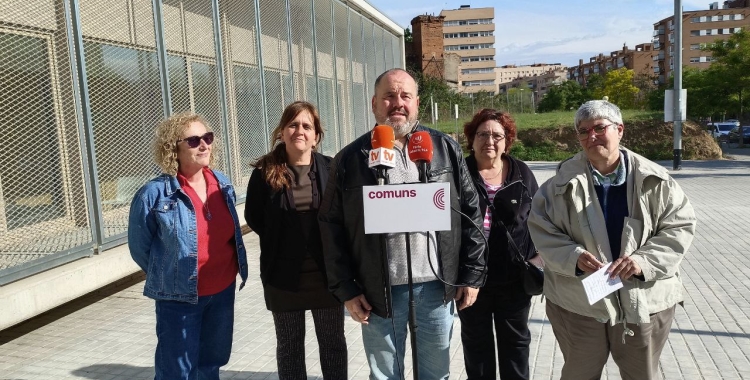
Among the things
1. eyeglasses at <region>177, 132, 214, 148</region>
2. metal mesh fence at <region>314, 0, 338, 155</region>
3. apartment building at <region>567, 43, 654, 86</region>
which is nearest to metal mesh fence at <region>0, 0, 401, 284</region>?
eyeglasses at <region>177, 132, 214, 148</region>

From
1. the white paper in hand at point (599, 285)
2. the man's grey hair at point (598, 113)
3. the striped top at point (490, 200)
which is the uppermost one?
the man's grey hair at point (598, 113)

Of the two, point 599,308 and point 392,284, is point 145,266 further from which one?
point 599,308

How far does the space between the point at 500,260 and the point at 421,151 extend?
133cm

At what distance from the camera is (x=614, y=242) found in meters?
3.04

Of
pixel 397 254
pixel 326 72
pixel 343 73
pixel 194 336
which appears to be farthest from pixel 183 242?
pixel 343 73

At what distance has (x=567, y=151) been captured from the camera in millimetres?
30859

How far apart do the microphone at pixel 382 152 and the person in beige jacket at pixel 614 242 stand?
998mm

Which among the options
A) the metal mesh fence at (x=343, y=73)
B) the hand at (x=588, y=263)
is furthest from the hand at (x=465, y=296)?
the metal mesh fence at (x=343, y=73)

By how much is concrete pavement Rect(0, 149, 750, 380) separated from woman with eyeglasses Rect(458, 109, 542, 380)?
69 centimetres

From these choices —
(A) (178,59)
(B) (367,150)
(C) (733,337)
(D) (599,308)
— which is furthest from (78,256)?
(C) (733,337)

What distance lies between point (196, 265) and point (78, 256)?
3655mm

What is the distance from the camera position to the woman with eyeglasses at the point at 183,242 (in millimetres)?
3289

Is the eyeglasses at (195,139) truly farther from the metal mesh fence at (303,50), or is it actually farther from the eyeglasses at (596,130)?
the metal mesh fence at (303,50)

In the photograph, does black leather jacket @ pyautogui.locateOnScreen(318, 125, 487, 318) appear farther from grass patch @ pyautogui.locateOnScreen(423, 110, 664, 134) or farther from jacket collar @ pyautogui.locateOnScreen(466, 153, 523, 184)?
grass patch @ pyautogui.locateOnScreen(423, 110, 664, 134)
